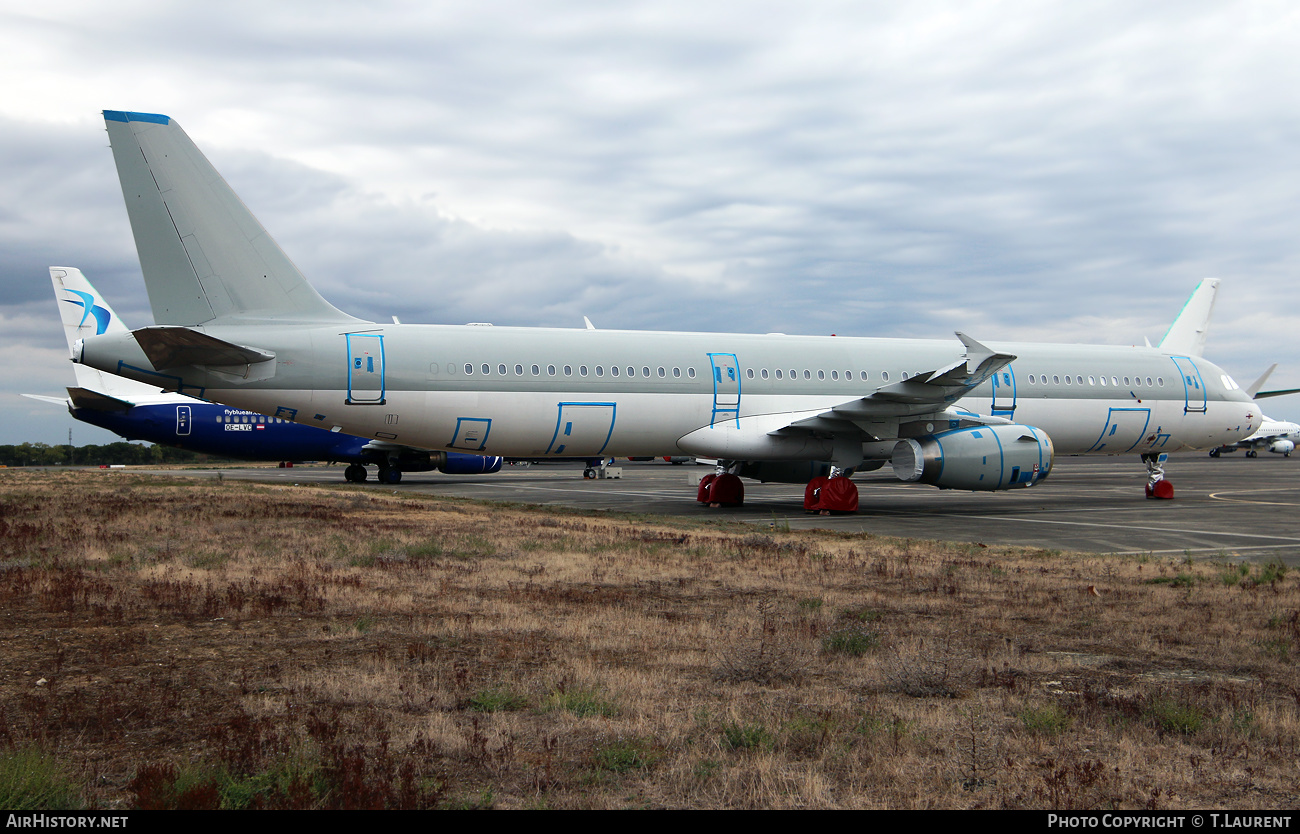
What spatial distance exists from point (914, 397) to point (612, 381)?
6407mm

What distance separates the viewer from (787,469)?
23.5 metres

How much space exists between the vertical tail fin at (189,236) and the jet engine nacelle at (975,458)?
1303cm

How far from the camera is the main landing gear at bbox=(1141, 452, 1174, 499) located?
85.8ft

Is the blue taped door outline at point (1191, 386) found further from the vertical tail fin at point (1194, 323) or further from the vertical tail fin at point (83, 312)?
the vertical tail fin at point (83, 312)

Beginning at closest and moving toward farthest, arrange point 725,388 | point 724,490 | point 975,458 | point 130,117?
1. point 130,117
2. point 975,458
3. point 725,388
4. point 724,490

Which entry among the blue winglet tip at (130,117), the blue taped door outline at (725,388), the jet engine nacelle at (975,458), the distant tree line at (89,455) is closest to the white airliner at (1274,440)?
the jet engine nacelle at (975,458)

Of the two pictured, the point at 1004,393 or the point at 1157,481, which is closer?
the point at 1004,393

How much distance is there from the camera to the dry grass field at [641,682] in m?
4.32

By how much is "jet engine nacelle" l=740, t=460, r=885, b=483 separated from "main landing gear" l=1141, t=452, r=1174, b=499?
9.39 m

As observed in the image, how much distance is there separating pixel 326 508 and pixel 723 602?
14.2 metres

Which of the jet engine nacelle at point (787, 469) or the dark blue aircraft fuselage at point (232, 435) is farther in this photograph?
the dark blue aircraft fuselage at point (232, 435)

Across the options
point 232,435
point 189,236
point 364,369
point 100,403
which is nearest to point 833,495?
point 364,369

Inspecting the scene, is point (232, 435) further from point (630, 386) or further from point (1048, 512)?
point (1048, 512)
